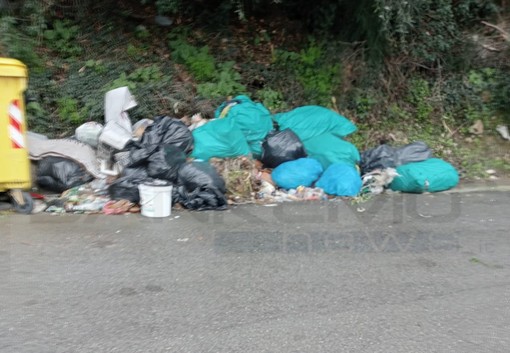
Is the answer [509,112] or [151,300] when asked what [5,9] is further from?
[509,112]

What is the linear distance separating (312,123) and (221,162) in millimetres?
1503

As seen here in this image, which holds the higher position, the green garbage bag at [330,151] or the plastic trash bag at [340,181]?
the green garbage bag at [330,151]

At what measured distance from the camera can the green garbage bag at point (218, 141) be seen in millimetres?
6797

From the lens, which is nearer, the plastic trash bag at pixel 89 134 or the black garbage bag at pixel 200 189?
the black garbage bag at pixel 200 189

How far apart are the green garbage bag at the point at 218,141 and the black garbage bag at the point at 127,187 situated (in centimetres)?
87

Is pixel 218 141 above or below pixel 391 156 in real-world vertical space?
above

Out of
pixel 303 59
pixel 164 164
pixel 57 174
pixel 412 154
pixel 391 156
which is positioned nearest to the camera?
pixel 164 164

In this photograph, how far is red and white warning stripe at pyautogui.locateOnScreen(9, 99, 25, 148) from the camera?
218 inches

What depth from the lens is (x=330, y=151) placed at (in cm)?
706

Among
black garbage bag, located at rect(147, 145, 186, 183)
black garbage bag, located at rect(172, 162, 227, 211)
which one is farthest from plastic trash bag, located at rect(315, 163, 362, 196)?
black garbage bag, located at rect(147, 145, 186, 183)

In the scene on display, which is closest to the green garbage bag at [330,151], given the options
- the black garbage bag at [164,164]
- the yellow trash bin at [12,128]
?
the black garbage bag at [164,164]

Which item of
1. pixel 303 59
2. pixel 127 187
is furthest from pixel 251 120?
pixel 303 59

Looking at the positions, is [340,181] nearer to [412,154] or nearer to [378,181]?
[378,181]

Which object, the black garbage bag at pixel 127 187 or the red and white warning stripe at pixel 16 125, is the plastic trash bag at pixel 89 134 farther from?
the red and white warning stripe at pixel 16 125
